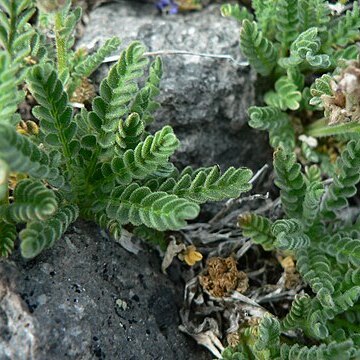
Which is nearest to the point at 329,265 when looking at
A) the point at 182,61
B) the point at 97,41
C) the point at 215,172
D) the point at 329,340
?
the point at 329,340

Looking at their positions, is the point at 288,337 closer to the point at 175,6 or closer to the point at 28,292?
the point at 28,292

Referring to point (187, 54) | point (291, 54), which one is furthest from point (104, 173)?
point (291, 54)

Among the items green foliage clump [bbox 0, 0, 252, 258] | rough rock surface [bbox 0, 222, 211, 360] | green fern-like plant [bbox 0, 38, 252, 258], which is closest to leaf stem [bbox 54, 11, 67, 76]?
green foliage clump [bbox 0, 0, 252, 258]

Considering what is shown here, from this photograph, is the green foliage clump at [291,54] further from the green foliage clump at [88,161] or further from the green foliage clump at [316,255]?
the green foliage clump at [88,161]

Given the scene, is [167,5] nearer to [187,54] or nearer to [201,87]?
[187,54]

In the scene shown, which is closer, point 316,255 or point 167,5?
point 316,255
